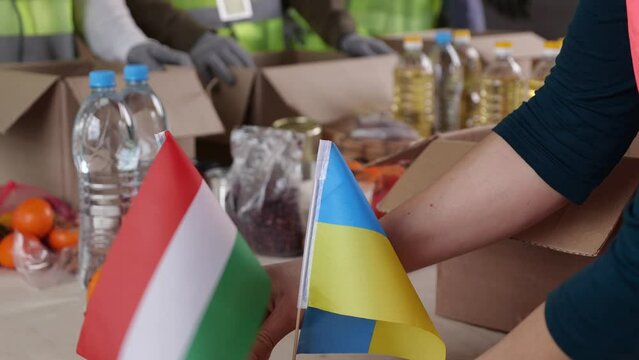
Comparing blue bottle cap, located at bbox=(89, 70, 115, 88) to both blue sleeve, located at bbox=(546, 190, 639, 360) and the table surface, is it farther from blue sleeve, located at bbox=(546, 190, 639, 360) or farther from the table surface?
blue sleeve, located at bbox=(546, 190, 639, 360)

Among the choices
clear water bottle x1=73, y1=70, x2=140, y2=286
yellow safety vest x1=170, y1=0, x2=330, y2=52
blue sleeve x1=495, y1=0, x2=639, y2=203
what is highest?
blue sleeve x1=495, y1=0, x2=639, y2=203

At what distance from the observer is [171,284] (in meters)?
0.85

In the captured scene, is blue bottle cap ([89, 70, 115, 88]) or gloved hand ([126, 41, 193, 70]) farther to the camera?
gloved hand ([126, 41, 193, 70])

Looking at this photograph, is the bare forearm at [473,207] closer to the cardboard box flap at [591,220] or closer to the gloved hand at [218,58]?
the cardboard box flap at [591,220]

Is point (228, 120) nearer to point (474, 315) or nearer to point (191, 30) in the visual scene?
point (191, 30)

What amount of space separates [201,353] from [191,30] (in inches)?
70.3

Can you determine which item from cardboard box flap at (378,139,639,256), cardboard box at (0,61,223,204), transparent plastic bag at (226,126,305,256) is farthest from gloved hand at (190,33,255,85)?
cardboard box flap at (378,139,639,256)

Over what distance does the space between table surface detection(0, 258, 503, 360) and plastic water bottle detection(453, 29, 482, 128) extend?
3.51 ft

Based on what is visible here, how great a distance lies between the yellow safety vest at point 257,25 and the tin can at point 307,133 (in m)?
0.92

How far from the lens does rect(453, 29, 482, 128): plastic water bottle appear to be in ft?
7.95

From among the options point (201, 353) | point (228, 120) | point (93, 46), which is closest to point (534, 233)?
point (201, 353)

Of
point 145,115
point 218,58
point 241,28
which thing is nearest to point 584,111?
point 145,115

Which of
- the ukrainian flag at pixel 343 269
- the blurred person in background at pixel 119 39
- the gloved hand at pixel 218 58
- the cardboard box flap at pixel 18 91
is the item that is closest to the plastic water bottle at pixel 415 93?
the gloved hand at pixel 218 58

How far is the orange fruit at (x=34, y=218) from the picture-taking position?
57.8 inches
